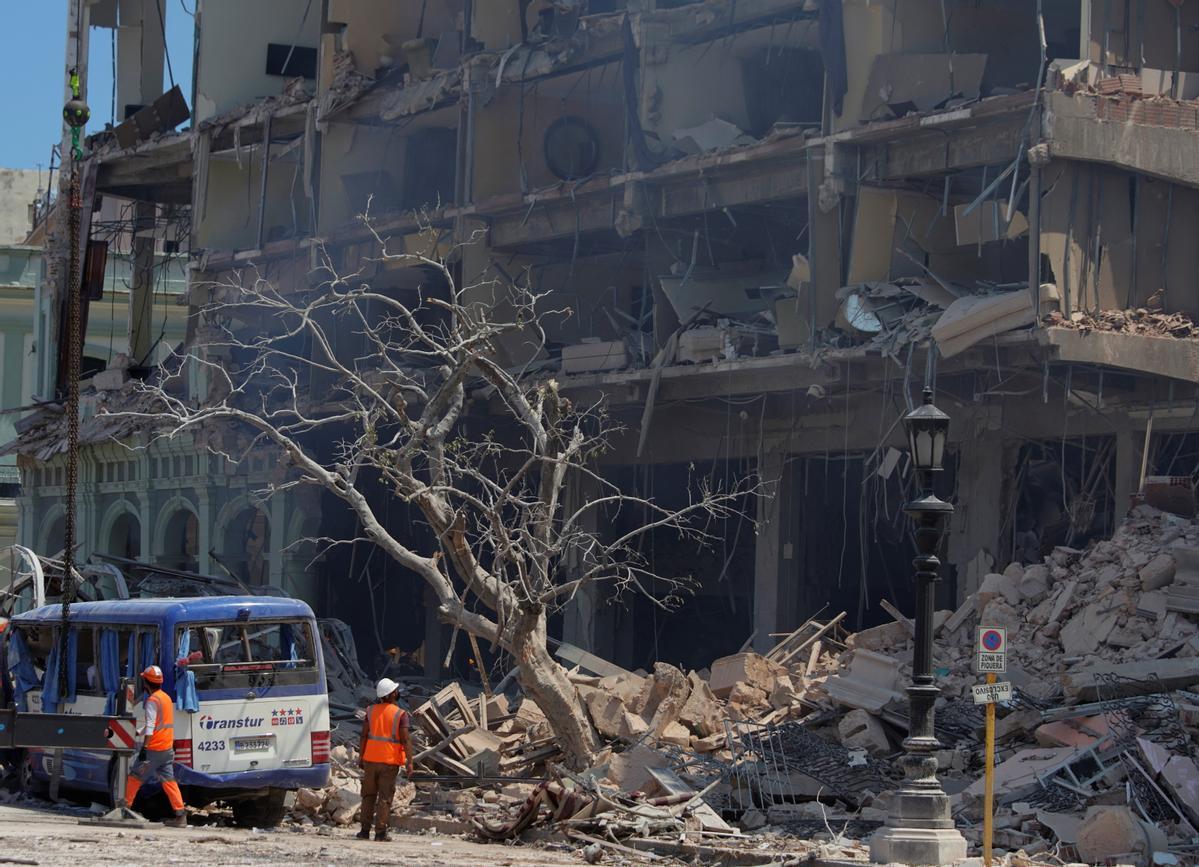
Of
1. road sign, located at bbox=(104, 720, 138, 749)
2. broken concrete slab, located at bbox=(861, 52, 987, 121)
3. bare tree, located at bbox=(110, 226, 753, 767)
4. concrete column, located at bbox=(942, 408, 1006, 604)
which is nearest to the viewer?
road sign, located at bbox=(104, 720, 138, 749)

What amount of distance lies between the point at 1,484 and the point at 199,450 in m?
19.0

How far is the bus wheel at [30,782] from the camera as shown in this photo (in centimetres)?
2041

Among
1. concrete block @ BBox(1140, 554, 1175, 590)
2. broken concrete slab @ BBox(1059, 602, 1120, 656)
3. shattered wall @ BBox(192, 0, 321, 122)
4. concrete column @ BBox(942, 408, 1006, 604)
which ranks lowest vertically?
broken concrete slab @ BBox(1059, 602, 1120, 656)

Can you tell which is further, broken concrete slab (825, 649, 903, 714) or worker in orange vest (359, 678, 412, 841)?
broken concrete slab (825, 649, 903, 714)

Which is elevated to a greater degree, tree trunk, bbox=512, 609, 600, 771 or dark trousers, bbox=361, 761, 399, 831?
tree trunk, bbox=512, 609, 600, 771

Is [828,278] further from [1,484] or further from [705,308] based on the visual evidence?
[1,484]

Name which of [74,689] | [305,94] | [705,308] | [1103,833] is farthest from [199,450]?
[1103,833]

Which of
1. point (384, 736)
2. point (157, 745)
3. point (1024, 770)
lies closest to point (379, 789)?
point (384, 736)

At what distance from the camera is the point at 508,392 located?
21609 mm

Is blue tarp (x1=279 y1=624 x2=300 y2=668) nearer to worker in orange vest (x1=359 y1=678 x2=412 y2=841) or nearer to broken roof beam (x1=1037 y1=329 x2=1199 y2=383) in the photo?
worker in orange vest (x1=359 y1=678 x2=412 y2=841)

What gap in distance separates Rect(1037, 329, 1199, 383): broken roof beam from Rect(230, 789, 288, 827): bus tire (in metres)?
11.1

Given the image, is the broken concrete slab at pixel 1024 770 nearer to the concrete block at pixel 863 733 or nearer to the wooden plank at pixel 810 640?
the concrete block at pixel 863 733

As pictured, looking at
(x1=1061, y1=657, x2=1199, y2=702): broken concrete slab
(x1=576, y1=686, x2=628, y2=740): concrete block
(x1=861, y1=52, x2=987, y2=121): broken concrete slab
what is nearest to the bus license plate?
(x1=576, y1=686, x2=628, y2=740): concrete block

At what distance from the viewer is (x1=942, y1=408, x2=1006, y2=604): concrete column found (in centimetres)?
2683
